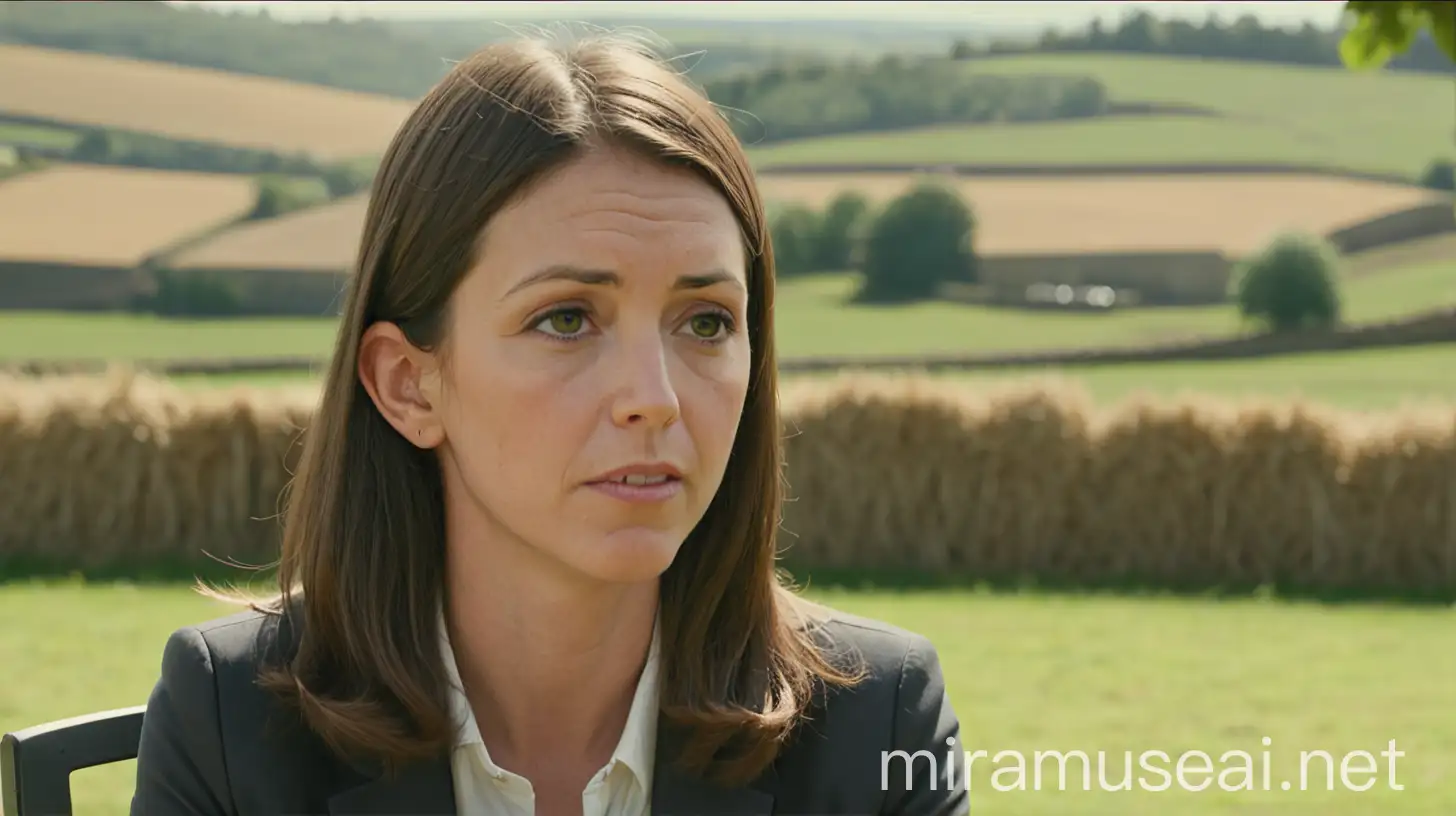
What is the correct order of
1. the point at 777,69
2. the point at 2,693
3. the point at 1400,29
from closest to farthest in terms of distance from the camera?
the point at 1400,29 < the point at 2,693 < the point at 777,69

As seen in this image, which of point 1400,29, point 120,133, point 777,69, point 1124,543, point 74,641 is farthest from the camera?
point 777,69

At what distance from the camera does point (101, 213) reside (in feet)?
139

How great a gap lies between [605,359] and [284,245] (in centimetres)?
4091

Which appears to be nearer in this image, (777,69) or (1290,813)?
(1290,813)

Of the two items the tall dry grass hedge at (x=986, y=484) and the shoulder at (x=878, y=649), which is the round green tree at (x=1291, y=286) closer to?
the tall dry grass hedge at (x=986, y=484)

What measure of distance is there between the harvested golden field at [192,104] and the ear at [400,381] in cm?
4110

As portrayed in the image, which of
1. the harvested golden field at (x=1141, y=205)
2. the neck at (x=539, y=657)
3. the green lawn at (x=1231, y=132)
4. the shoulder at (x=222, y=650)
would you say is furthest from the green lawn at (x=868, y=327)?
the neck at (x=539, y=657)

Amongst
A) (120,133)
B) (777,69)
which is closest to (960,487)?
(120,133)

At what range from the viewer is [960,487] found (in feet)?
46.0

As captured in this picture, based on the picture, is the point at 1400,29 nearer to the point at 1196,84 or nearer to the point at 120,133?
the point at 120,133

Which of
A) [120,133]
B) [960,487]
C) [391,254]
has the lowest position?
[960,487]

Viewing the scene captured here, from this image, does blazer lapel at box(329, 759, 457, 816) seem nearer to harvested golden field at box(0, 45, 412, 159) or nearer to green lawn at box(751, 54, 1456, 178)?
harvested golden field at box(0, 45, 412, 159)

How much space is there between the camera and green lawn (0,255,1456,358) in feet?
125

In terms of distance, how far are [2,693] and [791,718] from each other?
817 centimetres
